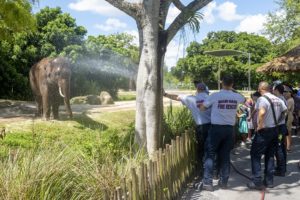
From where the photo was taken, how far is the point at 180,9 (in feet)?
25.6

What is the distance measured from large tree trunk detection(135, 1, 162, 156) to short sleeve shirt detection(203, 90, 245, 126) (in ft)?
2.77

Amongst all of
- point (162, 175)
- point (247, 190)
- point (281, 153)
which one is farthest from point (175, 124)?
point (162, 175)

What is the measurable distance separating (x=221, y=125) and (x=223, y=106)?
297mm

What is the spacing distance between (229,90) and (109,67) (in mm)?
27707

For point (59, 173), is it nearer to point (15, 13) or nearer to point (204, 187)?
point (204, 187)

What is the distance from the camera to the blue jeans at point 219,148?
7.20 meters

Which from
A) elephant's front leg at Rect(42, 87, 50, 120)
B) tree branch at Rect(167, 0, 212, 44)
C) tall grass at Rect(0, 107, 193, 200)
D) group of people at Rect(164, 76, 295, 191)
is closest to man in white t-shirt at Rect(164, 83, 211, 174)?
group of people at Rect(164, 76, 295, 191)

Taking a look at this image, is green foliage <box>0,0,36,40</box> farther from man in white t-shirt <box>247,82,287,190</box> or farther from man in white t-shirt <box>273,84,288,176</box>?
man in white t-shirt <box>273,84,288,176</box>

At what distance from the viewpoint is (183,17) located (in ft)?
23.5

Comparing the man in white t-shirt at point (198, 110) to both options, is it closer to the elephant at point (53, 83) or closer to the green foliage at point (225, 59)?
the elephant at point (53, 83)

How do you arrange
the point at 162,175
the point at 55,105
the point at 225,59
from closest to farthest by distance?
1. the point at 162,175
2. the point at 55,105
3. the point at 225,59

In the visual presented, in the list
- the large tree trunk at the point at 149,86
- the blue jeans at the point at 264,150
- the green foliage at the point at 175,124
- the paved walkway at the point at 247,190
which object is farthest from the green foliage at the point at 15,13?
the blue jeans at the point at 264,150

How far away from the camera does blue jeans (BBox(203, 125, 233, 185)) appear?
720 cm

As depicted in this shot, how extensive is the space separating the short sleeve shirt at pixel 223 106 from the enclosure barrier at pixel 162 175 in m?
0.59
